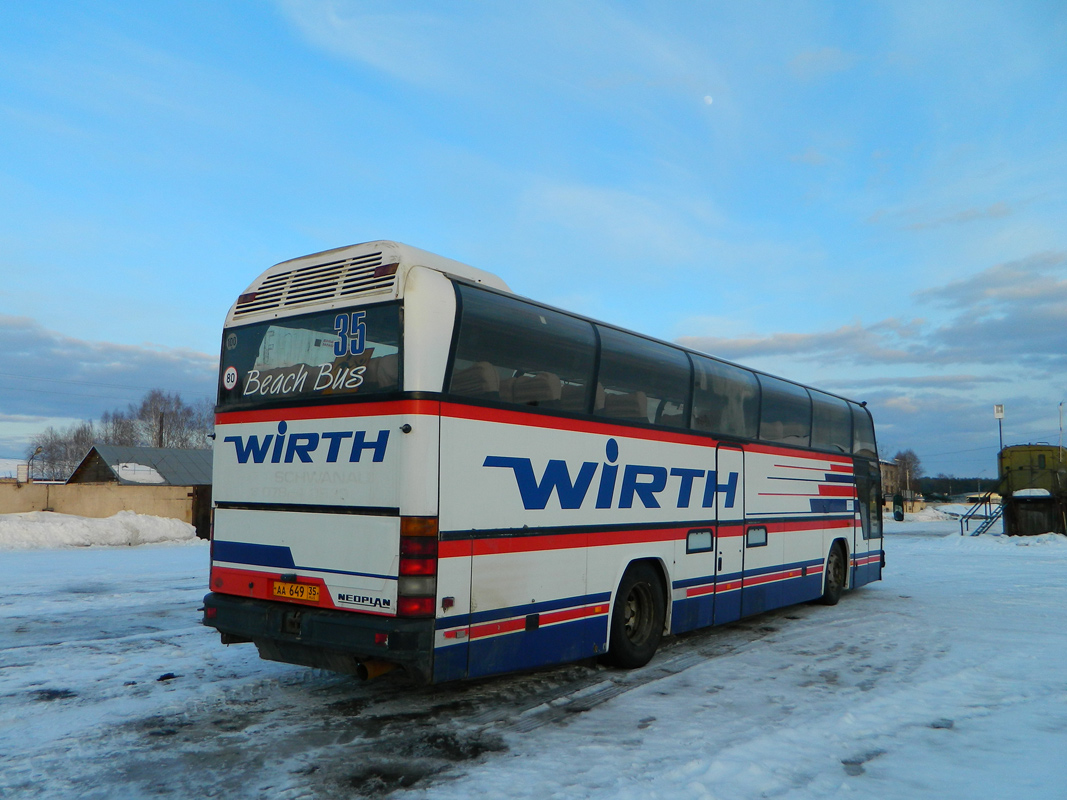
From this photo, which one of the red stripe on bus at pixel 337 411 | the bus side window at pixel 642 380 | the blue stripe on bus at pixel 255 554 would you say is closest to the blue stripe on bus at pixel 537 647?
the blue stripe on bus at pixel 255 554

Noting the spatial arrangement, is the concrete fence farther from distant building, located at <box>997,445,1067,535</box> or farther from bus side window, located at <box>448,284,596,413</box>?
distant building, located at <box>997,445,1067,535</box>

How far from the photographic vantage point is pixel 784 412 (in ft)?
37.8

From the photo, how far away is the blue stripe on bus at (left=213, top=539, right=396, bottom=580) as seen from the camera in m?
6.37

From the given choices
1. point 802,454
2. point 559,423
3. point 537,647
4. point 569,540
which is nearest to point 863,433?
point 802,454

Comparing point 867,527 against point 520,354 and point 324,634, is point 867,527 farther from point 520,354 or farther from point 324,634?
point 324,634

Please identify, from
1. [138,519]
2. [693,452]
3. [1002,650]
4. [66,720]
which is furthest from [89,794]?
[138,519]

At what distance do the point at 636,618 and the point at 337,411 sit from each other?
4.00 metres

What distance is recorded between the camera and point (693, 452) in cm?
905

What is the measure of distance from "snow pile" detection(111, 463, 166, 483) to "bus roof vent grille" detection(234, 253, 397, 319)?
142 feet

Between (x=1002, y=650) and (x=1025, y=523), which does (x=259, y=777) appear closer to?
(x=1002, y=650)

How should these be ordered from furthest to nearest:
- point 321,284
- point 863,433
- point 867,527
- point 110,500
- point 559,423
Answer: point 110,500, point 863,433, point 867,527, point 559,423, point 321,284

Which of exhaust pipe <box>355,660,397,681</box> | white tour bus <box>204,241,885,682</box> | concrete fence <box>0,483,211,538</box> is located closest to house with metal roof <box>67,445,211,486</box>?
concrete fence <box>0,483,211,538</box>

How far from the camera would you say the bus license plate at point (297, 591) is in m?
6.18

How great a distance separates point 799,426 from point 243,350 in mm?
8330
